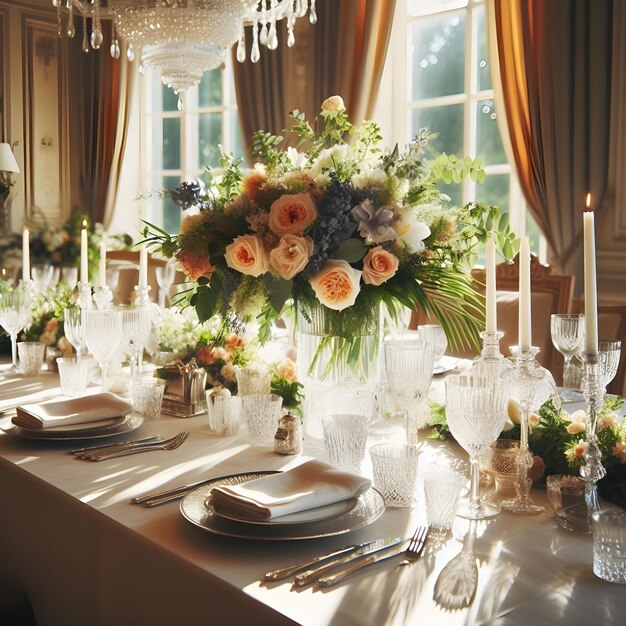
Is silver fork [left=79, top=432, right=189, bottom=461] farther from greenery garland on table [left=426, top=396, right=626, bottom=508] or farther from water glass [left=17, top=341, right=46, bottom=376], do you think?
water glass [left=17, top=341, right=46, bottom=376]

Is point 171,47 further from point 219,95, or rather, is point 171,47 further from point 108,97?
point 108,97

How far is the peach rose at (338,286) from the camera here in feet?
4.85

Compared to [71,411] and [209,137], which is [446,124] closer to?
[209,137]

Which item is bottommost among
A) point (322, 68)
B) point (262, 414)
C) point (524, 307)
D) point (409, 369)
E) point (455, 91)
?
point (262, 414)

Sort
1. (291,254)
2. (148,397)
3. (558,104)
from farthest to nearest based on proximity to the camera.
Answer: (558,104) → (148,397) → (291,254)

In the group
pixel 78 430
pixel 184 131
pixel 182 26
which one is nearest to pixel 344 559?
pixel 78 430

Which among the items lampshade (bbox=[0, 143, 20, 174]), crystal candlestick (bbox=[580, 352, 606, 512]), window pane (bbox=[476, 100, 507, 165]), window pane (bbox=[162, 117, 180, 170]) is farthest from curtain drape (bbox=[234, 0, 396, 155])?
crystal candlestick (bbox=[580, 352, 606, 512])

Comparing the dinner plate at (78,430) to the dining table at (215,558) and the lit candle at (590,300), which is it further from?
the lit candle at (590,300)

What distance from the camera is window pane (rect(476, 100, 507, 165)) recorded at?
446 centimetres

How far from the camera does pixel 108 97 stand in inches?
264

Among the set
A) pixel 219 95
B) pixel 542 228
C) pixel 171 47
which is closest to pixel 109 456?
pixel 171 47

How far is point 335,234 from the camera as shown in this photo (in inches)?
59.7

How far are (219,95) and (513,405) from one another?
5049 mm

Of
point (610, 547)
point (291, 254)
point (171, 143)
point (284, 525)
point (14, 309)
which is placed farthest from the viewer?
point (171, 143)
